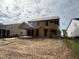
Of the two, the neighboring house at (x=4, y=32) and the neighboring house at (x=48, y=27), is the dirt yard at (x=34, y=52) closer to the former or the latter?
the neighboring house at (x=4, y=32)

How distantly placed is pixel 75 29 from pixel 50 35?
5553 millimetres

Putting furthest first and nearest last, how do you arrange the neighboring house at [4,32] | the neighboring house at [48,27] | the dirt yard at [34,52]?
the neighboring house at [48,27] < the neighboring house at [4,32] < the dirt yard at [34,52]

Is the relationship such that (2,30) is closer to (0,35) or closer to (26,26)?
(0,35)

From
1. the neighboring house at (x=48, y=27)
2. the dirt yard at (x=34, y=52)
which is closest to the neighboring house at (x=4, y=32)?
the neighboring house at (x=48, y=27)

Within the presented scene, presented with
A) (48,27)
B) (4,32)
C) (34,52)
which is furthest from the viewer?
(48,27)

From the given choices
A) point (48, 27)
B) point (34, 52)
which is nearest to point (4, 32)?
point (48, 27)

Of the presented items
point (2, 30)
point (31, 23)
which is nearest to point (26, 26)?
point (31, 23)

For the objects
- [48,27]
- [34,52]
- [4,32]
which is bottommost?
[34,52]

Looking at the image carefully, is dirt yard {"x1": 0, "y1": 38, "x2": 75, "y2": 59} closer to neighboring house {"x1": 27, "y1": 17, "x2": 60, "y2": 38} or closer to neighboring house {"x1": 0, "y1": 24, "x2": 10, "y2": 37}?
neighboring house {"x1": 0, "y1": 24, "x2": 10, "y2": 37}

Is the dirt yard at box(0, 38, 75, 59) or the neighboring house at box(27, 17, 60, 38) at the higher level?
the neighboring house at box(27, 17, 60, 38)

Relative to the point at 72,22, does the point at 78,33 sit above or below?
below

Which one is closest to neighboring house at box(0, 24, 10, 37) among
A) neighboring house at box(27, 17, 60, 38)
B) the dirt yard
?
neighboring house at box(27, 17, 60, 38)

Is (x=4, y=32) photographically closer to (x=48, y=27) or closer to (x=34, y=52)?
(x=48, y=27)

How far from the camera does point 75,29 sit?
31.3 m
